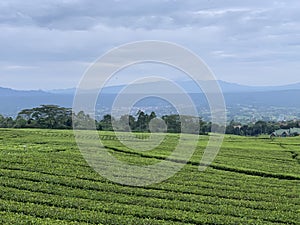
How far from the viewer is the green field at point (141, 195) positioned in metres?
17.5

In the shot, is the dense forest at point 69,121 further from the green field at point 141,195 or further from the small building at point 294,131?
the green field at point 141,195

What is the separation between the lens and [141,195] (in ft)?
70.4

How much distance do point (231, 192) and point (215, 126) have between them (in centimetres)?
6821

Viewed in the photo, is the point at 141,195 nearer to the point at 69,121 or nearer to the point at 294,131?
the point at 69,121

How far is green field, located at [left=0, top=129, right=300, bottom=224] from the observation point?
17484mm

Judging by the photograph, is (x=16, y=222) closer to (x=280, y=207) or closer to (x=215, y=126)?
(x=280, y=207)

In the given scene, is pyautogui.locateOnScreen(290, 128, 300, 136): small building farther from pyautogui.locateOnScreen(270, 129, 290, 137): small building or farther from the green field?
the green field

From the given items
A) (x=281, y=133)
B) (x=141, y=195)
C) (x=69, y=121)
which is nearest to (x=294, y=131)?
(x=281, y=133)

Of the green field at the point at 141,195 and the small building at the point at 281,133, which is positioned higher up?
the small building at the point at 281,133

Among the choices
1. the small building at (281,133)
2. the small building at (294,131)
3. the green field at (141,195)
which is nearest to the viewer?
the green field at (141,195)

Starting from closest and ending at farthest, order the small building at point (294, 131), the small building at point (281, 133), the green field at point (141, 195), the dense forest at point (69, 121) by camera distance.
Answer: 1. the green field at point (141, 195)
2. the dense forest at point (69, 121)
3. the small building at point (281, 133)
4. the small building at point (294, 131)

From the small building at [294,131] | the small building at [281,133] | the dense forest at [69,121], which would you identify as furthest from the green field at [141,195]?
the small building at [294,131]

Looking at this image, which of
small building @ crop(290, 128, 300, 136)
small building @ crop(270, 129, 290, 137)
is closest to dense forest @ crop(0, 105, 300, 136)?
small building @ crop(270, 129, 290, 137)

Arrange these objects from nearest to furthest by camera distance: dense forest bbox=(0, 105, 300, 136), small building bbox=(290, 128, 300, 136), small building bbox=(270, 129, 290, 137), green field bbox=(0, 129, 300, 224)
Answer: green field bbox=(0, 129, 300, 224), dense forest bbox=(0, 105, 300, 136), small building bbox=(270, 129, 290, 137), small building bbox=(290, 128, 300, 136)
